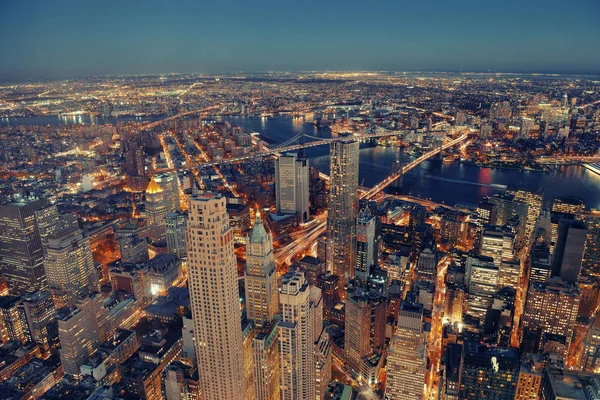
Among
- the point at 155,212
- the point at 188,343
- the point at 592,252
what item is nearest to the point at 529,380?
the point at 188,343

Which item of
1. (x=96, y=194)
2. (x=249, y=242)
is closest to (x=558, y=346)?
(x=249, y=242)

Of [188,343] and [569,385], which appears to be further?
[188,343]

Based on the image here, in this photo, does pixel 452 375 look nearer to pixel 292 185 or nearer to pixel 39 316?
pixel 39 316

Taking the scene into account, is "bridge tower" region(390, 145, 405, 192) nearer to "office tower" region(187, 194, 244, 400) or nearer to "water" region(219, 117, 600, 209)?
"water" region(219, 117, 600, 209)

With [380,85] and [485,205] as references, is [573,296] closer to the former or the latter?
[485,205]

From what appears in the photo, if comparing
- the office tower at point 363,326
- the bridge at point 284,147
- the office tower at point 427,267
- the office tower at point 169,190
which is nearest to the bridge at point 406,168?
the bridge at point 284,147

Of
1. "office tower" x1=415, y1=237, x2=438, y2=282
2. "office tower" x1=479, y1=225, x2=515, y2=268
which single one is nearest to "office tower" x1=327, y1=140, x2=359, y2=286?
"office tower" x1=415, y1=237, x2=438, y2=282
